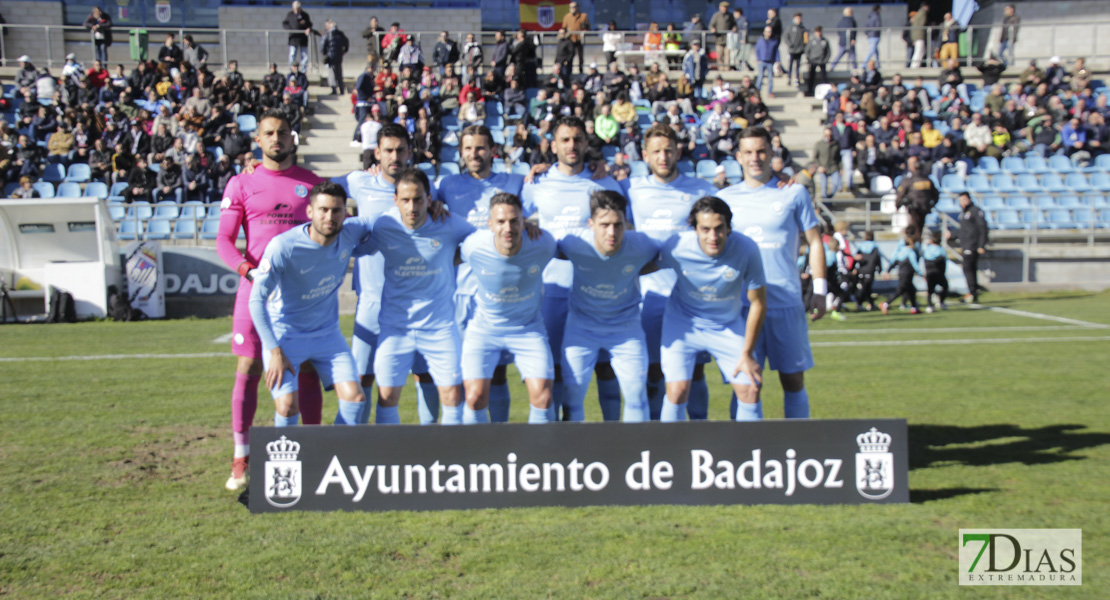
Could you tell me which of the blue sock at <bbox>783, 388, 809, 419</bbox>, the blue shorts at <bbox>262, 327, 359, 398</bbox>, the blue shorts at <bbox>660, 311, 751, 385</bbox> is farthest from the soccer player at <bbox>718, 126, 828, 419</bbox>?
the blue shorts at <bbox>262, 327, 359, 398</bbox>

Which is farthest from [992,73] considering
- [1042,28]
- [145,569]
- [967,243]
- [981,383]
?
[145,569]

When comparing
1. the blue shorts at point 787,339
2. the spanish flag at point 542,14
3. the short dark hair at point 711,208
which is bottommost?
the blue shorts at point 787,339

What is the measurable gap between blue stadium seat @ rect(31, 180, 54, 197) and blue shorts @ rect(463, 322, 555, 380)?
1535 cm

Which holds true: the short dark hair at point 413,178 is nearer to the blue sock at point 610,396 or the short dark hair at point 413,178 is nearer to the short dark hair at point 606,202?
the short dark hair at point 606,202

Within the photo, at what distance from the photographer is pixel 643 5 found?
91.2ft

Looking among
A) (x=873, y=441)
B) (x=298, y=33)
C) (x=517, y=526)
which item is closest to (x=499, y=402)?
(x=517, y=526)

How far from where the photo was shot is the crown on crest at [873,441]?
450cm

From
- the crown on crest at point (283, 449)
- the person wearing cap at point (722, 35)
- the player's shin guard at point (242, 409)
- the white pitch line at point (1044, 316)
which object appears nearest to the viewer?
the crown on crest at point (283, 449)

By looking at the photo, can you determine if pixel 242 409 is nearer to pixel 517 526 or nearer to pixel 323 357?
pixel 323 357

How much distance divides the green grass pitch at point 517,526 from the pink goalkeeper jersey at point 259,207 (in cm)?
148

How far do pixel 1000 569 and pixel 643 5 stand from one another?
26.4 m

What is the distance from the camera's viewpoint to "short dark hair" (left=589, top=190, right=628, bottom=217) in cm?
500

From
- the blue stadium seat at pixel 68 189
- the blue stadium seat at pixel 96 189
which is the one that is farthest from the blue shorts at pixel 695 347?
the blue stadium seat at pixel 68 189

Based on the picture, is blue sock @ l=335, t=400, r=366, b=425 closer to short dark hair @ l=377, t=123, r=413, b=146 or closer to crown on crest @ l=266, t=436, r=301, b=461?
crown on crest @ l=266, t=436, r=301, b=461
